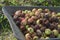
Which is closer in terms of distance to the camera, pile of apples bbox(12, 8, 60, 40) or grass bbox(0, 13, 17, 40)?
pile of apples bbox(12, 8, 60, 40)

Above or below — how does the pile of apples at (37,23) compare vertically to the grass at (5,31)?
above

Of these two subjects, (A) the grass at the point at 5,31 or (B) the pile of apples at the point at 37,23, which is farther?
(A) the grass at the point at 5,31

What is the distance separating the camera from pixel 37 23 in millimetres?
2084

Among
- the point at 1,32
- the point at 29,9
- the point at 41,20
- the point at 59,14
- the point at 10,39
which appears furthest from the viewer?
the point at 1,32

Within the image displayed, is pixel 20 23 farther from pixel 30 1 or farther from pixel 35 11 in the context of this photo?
pixel 30 1

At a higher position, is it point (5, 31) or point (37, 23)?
point (37, 23)

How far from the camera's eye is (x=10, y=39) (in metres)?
3.23

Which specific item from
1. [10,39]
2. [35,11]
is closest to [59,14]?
[35,11]

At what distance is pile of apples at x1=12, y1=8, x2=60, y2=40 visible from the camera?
1.92 m

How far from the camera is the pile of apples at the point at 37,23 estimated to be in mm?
1924

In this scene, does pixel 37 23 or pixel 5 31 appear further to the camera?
pixel 5 31

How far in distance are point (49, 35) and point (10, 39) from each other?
1378 millimetres

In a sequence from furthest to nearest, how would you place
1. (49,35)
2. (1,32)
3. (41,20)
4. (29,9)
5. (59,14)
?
1. (1,32)
2. (29,9)
3. (59,14)
4. (41,20)
5. (49,35)

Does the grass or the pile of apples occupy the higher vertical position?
the pile of apples
